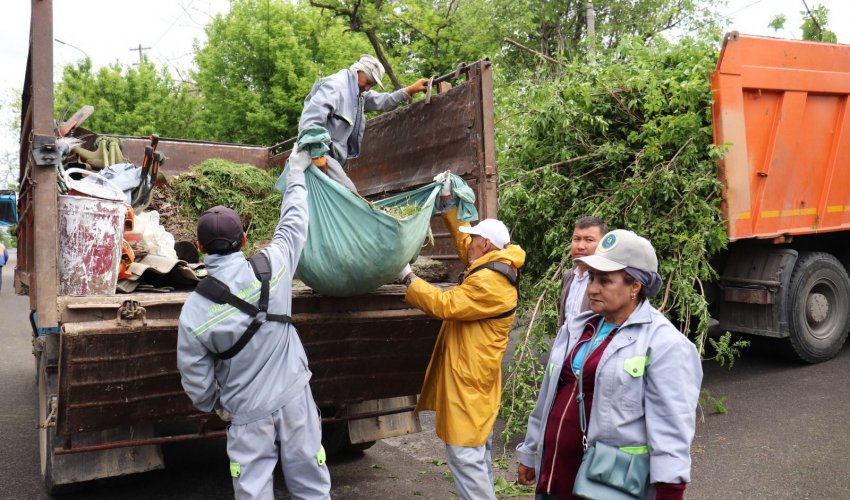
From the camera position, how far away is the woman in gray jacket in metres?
1.98

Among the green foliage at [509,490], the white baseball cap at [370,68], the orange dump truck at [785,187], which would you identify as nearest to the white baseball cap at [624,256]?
the white baseball cap at [370,68]

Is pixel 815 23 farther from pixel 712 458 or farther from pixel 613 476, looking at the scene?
pixel 613 476

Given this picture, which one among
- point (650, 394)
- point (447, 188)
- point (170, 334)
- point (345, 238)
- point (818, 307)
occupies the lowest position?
point (818, 307)

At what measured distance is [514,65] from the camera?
13.3 meters

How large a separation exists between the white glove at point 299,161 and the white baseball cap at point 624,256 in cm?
147

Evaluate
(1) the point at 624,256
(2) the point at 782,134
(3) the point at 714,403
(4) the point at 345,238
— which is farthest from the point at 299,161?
(2) the point at 782,134

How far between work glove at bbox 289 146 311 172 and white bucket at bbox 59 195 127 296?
34.4 inches

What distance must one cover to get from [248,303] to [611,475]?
1.42 meters

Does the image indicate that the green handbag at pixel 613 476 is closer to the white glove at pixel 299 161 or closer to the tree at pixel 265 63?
the white glove at pixel 299 161

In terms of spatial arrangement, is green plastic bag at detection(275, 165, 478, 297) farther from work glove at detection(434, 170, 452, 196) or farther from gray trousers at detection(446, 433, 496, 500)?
gray trousers at detection(446, 433, 496, 500)

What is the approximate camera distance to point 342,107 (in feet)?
12.5

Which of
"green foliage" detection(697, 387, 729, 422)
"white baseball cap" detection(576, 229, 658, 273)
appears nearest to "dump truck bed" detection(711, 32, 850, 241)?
"green foliage" detection(697, 387, 729, 422)

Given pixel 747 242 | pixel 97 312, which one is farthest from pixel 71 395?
pixel 747 242

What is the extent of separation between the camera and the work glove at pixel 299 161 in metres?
3.13
